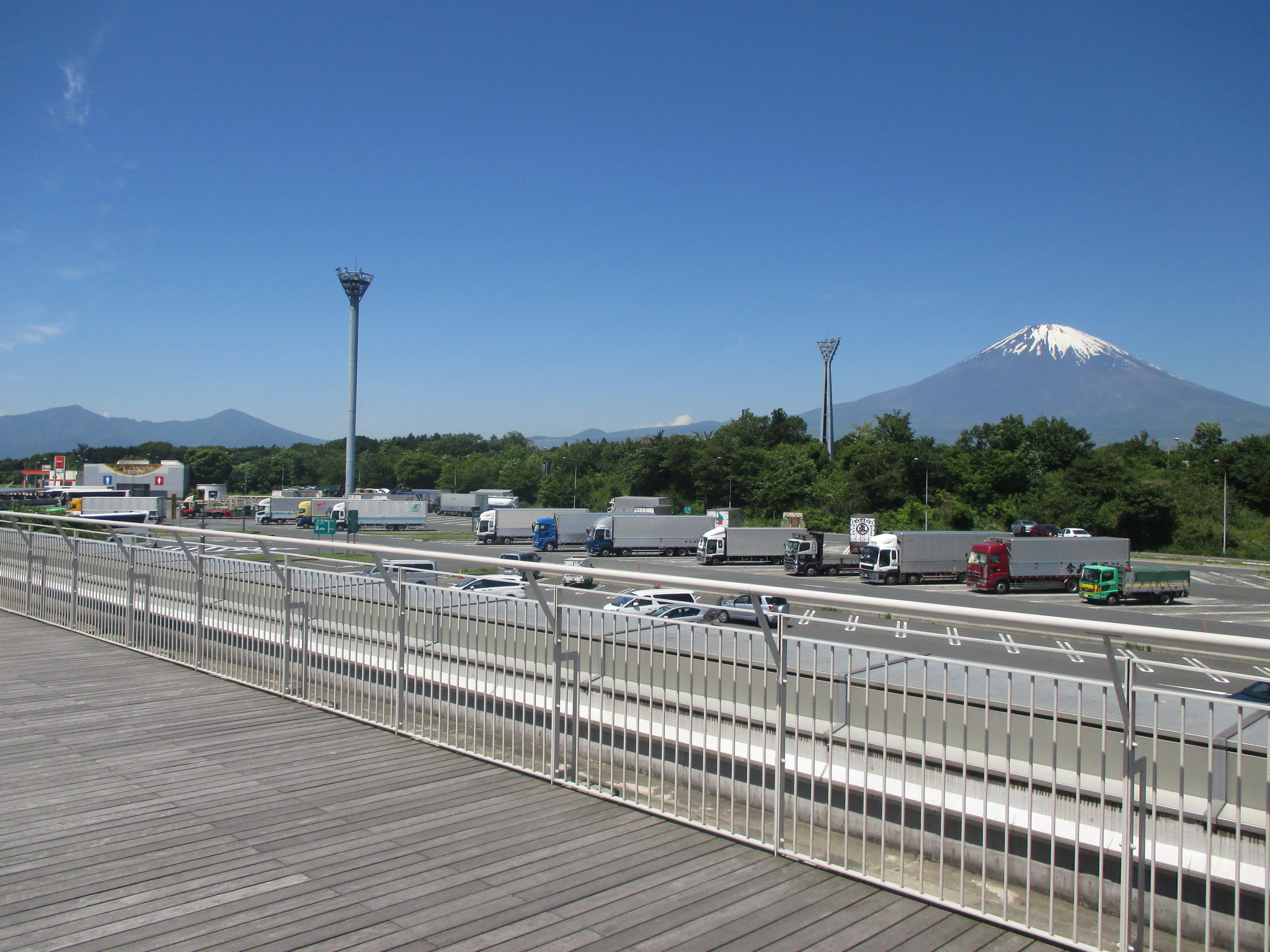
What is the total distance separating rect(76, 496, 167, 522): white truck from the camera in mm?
51969

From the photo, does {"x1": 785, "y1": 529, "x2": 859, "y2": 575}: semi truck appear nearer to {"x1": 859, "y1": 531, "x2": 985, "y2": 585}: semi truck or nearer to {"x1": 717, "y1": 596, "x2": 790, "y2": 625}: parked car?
{"x1": 859, "y1": 531, "x2": 985, "y2": 585}: semi truck

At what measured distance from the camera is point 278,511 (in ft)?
281

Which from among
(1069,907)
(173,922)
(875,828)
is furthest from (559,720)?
(1069,907)

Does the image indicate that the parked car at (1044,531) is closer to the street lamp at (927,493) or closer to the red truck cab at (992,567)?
the street lamp at (927,493)

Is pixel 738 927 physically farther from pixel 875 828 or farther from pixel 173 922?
pixel 173 922

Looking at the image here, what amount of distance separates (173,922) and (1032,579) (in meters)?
42.6

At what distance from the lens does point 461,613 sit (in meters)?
6.51

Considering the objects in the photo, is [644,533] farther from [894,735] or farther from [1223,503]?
[894,735]

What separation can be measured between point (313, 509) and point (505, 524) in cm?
2860

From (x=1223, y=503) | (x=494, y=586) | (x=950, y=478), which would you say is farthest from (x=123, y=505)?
(x=1223, y=503)

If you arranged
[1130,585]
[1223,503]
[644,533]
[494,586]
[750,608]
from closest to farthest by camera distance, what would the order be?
[750,608] < [494,586] < [1130,585] < [644,533] < [1223,503]

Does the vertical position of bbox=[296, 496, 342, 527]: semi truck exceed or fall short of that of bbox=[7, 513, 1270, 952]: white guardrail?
it falls short

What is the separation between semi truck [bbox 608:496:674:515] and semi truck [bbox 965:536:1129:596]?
3169 cm

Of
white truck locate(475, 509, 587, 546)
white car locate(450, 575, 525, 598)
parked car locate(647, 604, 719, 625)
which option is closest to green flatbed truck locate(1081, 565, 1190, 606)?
parked car locate(647, 604, 719, 625)
